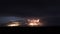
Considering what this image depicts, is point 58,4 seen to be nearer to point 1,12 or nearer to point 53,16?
point 53,16

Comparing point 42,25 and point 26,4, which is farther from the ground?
point 26,4

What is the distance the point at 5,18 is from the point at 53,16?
25cm

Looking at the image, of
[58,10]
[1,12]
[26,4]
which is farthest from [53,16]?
[1,12]

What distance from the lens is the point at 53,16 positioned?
1.82ft

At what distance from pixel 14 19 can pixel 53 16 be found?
0.67ft

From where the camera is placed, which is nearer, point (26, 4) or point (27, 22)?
point (27, 22)

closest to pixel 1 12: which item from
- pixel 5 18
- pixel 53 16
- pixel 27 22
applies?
Answer: pixel 5 18

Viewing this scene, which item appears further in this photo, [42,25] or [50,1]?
[50,1]
